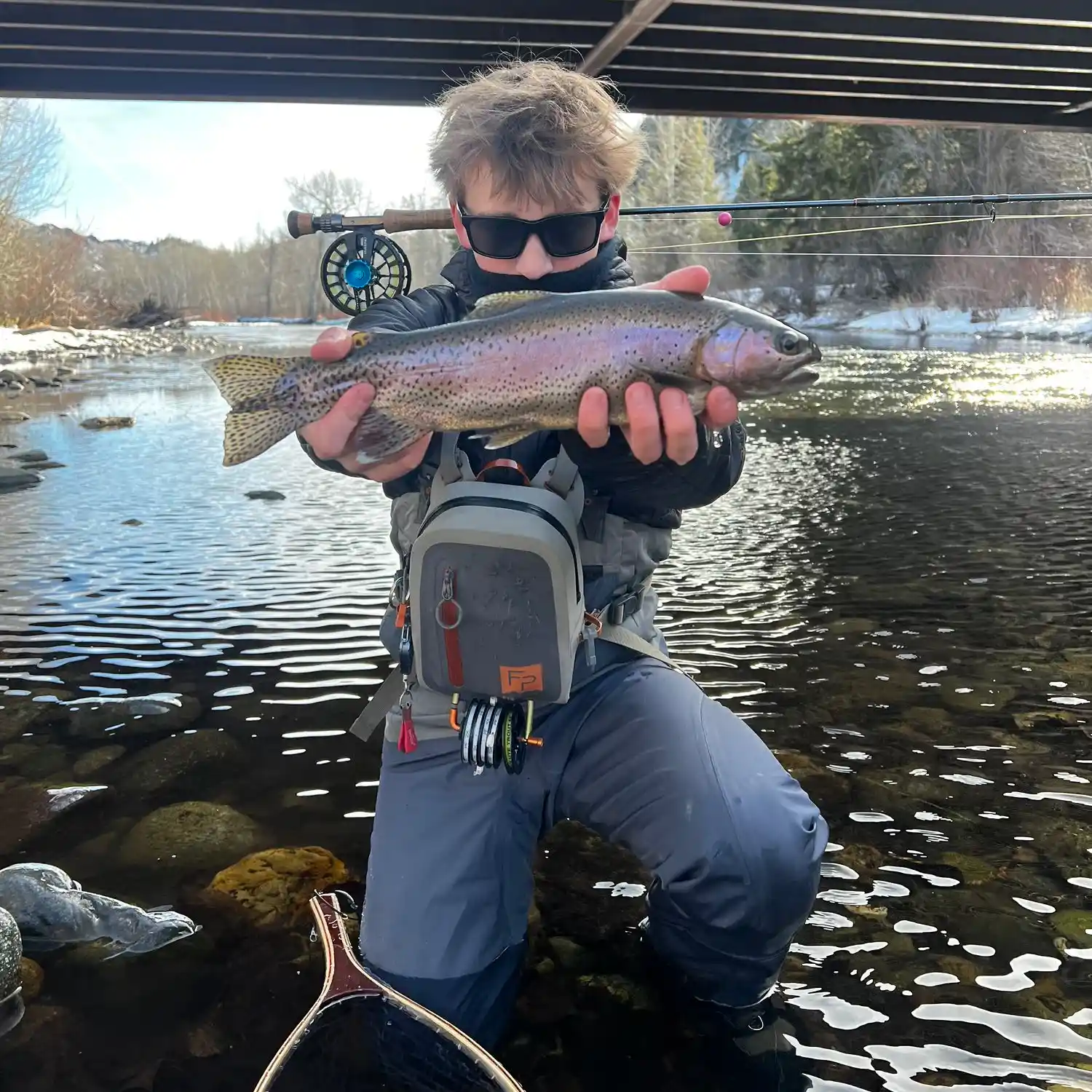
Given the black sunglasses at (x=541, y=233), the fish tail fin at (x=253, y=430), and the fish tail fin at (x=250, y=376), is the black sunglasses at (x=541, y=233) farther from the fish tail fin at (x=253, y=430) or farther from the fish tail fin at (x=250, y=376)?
the fish tail fin at (x=253, y=430)

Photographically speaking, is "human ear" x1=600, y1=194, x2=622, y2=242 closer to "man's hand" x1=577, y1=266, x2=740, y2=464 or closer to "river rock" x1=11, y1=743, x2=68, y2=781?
"man's hand" x1=577, y1=266, x2=740, y2=464

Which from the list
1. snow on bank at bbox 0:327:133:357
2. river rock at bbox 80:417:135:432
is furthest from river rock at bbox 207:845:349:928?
snow on bank at bbox 0:327:133:357

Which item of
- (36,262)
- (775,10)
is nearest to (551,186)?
(775,10)

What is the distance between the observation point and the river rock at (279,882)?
8.98ft

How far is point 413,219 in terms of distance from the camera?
5.36 metres

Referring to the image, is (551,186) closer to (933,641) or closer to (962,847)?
(962,847)

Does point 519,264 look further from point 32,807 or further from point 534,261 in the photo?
point 32,807

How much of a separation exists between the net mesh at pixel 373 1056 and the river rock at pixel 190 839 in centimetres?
105

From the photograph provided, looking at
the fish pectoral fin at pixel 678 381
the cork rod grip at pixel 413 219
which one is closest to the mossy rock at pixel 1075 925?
the fish pectoral fin at pixel 678 381

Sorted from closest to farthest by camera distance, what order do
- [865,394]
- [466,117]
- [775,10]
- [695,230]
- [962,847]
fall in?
[466,117] → [962,847] → [775,10] → [865,394] → [695,230]

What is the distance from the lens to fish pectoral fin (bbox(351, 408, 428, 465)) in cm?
247

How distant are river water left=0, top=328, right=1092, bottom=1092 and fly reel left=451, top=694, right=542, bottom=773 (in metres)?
0.65

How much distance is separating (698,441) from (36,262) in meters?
35.4

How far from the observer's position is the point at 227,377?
101 inches
